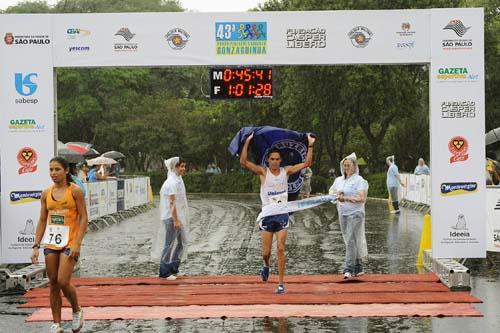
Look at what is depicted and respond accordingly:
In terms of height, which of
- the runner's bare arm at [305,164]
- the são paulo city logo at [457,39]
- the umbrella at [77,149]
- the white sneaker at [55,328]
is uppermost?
the são paulo city logo at [457,39]

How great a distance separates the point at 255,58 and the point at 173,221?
3.13m

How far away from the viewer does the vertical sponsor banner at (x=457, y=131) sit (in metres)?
14.0

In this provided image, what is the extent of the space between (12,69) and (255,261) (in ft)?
19.5

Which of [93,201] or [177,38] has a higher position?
[177,38]

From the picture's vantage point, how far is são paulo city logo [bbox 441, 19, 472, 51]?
14.0 metres

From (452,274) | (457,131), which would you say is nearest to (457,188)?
(457,131)

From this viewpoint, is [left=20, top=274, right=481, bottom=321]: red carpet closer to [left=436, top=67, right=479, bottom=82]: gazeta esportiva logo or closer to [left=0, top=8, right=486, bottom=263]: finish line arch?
[left=0, top=8, right=486, bottom=263]: finish line arch

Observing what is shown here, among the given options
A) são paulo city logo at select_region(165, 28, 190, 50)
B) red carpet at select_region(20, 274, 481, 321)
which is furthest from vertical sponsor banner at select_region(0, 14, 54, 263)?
são paulo city logo at select_region(165, 28, 190, 50)

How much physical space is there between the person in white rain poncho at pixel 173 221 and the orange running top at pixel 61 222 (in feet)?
13.8

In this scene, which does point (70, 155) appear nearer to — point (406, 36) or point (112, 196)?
point (112, 196)

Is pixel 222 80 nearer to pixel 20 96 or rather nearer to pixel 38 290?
pixel 20 96

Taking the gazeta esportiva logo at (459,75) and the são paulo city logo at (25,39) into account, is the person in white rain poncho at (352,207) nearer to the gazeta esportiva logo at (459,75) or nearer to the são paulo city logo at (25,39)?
the gazeta esportiva logo at (459,75)

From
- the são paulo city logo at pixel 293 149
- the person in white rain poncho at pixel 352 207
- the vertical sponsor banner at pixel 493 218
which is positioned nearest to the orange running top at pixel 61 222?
the são paulo city logo at pixel 293 149

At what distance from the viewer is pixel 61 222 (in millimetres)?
9359
